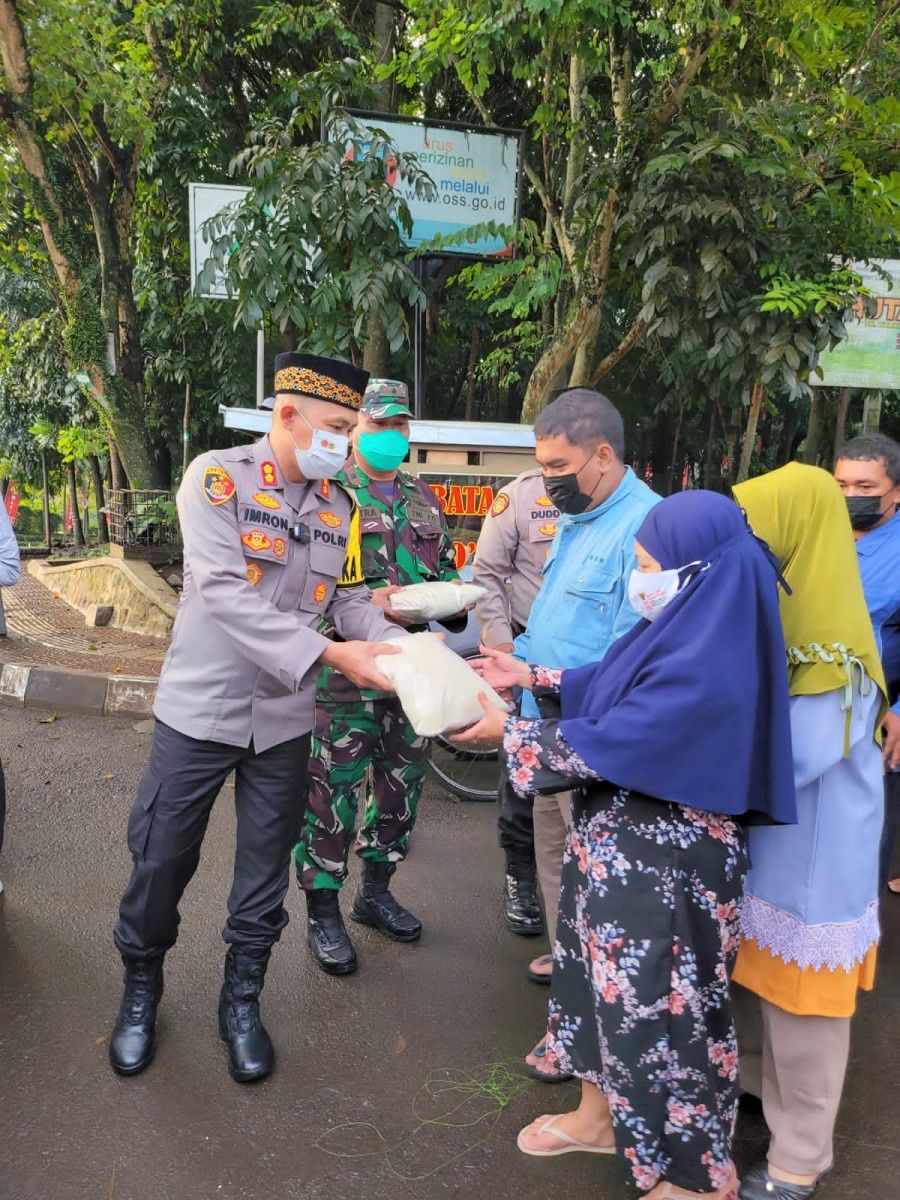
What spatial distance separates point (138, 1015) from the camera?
2510mm

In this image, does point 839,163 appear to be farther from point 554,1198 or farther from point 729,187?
point 554,1198

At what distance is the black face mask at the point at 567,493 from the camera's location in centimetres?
253

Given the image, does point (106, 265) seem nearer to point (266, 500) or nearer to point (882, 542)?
point (266, 500)

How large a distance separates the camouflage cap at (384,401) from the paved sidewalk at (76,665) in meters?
3.30

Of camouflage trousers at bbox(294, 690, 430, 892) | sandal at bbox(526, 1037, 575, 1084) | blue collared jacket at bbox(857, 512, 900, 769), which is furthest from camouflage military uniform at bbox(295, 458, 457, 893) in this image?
blue collared jacket at bbox(857, 512, 900, 769)

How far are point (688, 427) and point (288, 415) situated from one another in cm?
1117

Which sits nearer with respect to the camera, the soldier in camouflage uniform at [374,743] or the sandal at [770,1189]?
the sandal at [770,1189]

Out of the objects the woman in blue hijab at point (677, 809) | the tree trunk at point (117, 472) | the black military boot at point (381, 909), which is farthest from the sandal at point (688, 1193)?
the tree trunk at point (117, 472)

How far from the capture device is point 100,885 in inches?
138

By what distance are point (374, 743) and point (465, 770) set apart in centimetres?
173

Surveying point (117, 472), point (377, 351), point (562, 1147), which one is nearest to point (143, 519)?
point (117, 472)

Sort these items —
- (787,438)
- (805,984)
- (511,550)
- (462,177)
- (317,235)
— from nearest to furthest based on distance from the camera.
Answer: (805,984), (511,550), (317,235), (462,177), (787,438)

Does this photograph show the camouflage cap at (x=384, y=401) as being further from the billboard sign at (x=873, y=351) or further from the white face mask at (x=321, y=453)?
the billboard sign at (x=873, y=351)

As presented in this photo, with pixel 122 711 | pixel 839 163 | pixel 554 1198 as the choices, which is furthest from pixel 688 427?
pixel 554 1198
